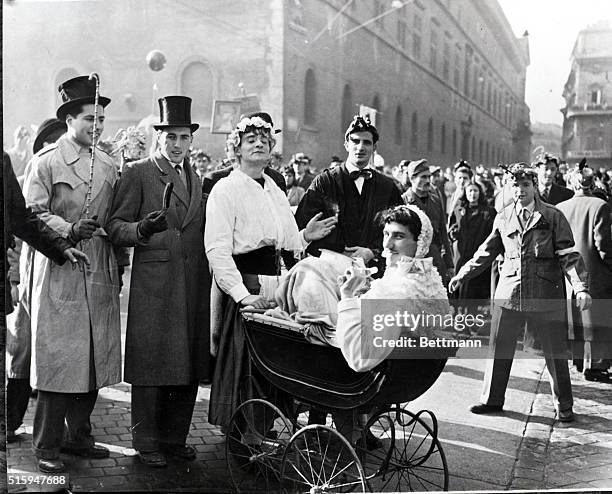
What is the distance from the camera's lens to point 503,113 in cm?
489

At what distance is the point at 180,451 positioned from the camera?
466 centimetres

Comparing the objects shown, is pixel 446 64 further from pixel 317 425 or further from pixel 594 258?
pixel 317 425

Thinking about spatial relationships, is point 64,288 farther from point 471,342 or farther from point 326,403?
point 471,342

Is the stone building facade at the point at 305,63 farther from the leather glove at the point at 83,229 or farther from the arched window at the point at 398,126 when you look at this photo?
the leather glove at the point at 83,229

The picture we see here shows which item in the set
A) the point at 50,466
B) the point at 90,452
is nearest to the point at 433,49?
the point at 90,452

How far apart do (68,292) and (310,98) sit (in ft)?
6.45

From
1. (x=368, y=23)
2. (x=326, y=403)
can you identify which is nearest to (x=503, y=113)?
(x=368, y=23)

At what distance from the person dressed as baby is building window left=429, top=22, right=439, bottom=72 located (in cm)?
A: 135

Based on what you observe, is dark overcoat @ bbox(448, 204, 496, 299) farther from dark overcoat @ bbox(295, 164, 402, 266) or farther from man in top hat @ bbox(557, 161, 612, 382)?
dark overcoat @ bbox(295, 164, 402, 266)

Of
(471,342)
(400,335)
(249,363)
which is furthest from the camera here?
(471,342)

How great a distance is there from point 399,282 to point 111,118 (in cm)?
215

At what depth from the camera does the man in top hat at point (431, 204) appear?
→ 5684mm

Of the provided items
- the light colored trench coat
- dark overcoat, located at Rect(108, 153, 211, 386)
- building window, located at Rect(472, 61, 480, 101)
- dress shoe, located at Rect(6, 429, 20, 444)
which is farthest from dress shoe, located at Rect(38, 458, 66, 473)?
building window, located at Rect(472, 61, 480, 101)

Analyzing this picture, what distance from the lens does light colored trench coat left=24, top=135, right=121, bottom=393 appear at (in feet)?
14.3
